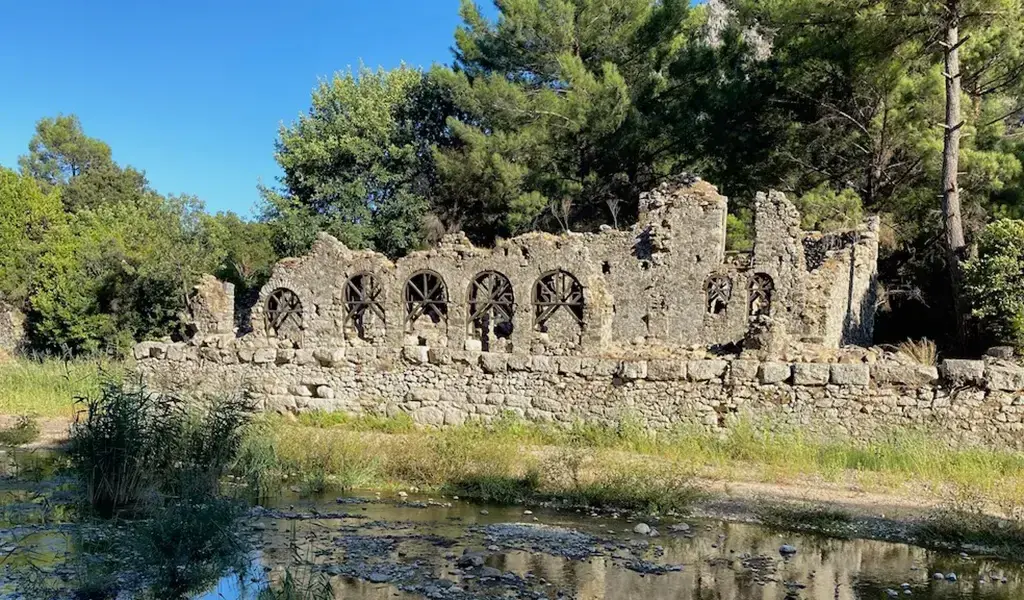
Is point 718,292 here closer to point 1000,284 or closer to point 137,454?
point 1000,284

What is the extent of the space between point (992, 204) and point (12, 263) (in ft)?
106

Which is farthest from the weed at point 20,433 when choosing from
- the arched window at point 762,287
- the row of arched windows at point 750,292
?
the arched window at point 762,287

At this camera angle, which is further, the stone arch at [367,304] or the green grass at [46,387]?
the stone arch at [367,304]

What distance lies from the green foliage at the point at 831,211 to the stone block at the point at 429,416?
1392 centimetres

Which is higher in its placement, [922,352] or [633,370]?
[922,352]

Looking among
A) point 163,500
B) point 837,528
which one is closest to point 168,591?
point 163,500

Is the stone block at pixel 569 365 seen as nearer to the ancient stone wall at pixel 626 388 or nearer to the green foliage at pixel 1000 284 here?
the ancient stone wall at pixel 626 388

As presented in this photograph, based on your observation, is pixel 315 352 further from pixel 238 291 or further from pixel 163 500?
pixel 238 291

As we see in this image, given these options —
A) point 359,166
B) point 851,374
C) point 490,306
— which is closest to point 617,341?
point 490,306

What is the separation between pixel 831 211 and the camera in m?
22.1

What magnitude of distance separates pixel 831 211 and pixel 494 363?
535 inches

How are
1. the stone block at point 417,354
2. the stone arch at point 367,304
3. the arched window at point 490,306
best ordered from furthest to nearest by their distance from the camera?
the arched window at point 490,306
the stone arch at point 367,304
the stone block at point 417,354

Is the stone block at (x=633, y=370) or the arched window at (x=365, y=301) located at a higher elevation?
the arched window at (x=365, y=301)

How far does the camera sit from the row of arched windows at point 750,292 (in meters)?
20.4
